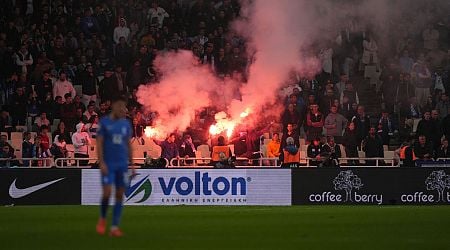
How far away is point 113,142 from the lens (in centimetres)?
1366

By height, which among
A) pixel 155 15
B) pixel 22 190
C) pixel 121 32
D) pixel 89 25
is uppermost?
pixel 155 15

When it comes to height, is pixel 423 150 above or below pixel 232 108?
below

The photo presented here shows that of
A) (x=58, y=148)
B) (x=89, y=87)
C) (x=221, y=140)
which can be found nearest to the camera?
(x=221, y=140)

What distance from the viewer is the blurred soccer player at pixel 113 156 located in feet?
44.3

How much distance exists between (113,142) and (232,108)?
14.8 m

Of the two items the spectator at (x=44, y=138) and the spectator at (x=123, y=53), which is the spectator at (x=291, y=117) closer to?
the spectator at (x=123, y=53)

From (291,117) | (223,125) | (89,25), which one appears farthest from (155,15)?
(291,117)

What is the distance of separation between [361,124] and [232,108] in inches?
153

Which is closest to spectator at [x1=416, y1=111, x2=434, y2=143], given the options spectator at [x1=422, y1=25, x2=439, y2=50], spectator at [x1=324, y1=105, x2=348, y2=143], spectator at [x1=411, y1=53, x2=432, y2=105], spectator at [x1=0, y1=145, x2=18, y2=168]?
spectator at [x1=324, y1=105, x2=348, y2=143]

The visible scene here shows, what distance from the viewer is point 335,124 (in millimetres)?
27625

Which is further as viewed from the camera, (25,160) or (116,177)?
(25,160)

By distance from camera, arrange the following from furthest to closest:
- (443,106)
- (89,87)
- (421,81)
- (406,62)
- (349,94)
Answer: (406,62) → (421,81) → (349,94) → (89,87) → (443,106)

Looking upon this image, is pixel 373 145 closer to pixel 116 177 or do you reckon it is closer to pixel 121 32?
pixel 121 32

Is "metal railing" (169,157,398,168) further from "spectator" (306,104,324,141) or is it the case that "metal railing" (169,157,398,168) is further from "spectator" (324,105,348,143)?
"spectator" (306,104,324,141)
